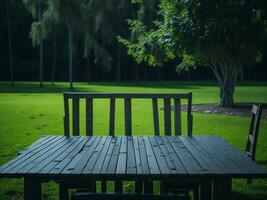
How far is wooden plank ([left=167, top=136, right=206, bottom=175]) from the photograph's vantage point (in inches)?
171

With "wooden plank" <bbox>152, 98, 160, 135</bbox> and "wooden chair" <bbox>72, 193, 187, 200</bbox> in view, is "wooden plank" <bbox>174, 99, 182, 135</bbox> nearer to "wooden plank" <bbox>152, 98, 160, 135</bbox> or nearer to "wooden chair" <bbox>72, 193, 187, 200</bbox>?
"wooden plank" <bbox>152, 98, 160, 135</bbox>

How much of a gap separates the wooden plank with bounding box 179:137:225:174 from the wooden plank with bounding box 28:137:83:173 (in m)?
1.38

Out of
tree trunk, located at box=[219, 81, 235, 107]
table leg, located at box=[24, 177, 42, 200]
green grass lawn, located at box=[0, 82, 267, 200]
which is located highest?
table leg, located at box=[24, 177, 42, 200]

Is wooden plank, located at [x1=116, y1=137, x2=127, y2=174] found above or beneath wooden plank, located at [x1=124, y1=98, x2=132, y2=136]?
beneath

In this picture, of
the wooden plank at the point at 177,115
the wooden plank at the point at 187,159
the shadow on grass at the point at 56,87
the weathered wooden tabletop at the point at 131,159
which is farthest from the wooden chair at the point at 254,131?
the shadow on grass at the point at 56,87

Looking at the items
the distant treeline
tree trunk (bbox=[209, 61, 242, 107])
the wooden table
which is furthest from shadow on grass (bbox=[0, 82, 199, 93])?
the wooden table

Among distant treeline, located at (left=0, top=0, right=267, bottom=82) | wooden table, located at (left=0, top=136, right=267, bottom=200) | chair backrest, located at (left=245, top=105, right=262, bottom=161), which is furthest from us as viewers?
distant treeline, located at (left=0, top=0, right=267, bottom=82)

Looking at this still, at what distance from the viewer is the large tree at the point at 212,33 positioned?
12.4 m

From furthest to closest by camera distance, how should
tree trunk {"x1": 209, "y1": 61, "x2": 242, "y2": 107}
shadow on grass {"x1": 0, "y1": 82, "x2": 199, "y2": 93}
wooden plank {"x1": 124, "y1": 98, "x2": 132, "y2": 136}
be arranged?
1. shadow on grass {"x1": 0, "y1": 82, "x2": 199, "y2": 93}
2. tree trunk {"x1": 209, "y1": 61, "x2": 242, "y2": 107}
3. wooden plank {"x1": 124, "y1": 98, "x2": 132, "y2": 136}

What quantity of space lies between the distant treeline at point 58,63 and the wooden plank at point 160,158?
5822 cm

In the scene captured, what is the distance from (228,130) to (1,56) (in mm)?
59903

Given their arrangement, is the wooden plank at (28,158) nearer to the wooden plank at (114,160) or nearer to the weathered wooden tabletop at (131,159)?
the weathered wooden tabletop at (131,159)

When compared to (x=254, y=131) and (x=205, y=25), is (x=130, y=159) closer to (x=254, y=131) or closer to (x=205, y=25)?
(x=254, y=131)

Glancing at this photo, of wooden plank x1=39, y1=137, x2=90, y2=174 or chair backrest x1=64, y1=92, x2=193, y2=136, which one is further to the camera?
chair backrest x1=64, y1=92, x2=193, y2=136
